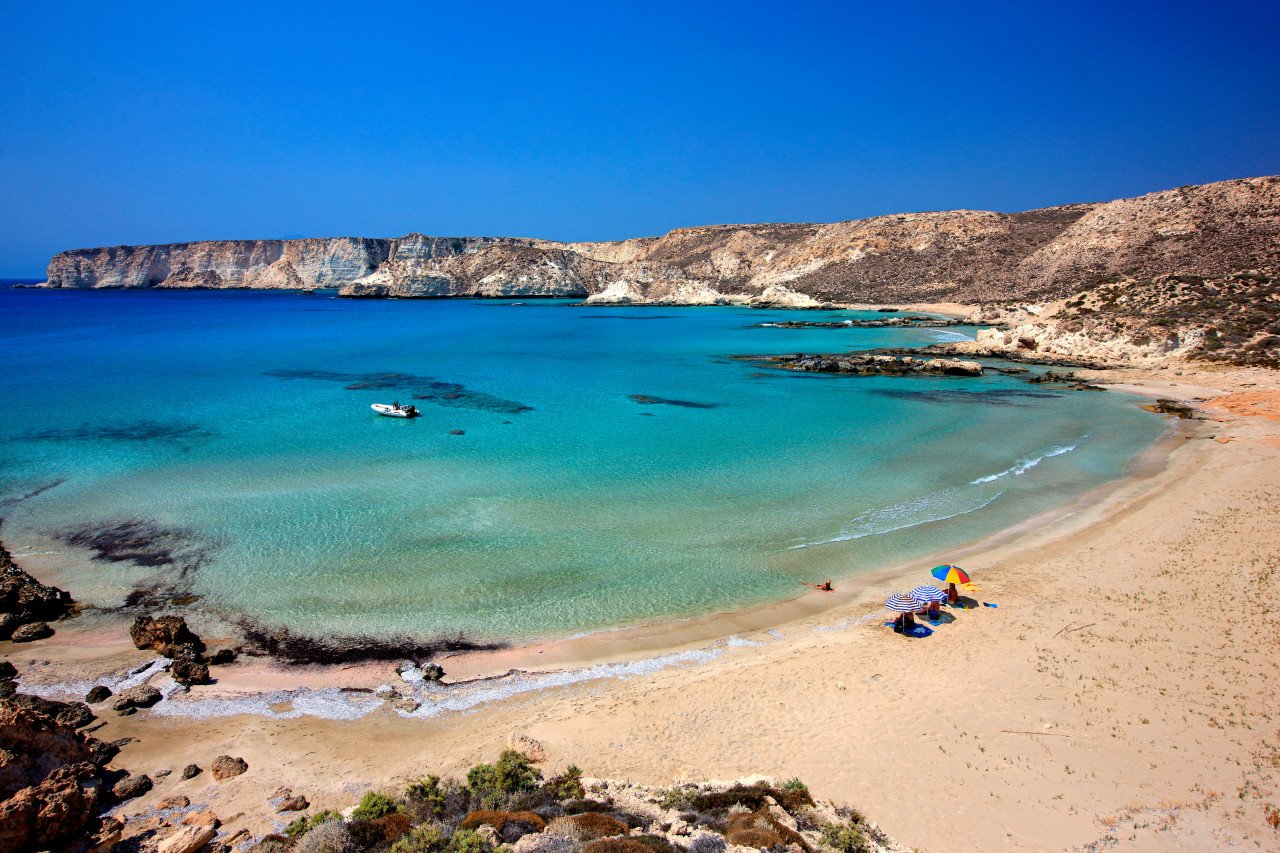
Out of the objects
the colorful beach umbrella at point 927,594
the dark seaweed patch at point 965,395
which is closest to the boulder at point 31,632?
the colorful beach umbrella at point 927,594

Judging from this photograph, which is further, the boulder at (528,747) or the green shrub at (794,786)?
the boulder at (528,747)

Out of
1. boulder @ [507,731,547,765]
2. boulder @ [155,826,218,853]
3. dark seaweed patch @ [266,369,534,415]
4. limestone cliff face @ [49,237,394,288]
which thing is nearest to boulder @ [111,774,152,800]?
boulder @ [155,826,218,853]

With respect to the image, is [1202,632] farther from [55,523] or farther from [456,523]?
[55,523]

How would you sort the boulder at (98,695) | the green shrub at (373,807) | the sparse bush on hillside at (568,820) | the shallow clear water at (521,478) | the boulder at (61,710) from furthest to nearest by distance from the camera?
the shallow clear water at (521,478)
the boulder at (98,695)
the boulder at (61,710)
the green shrub at (373,807)
the sparse bush on hillside at (568,820)

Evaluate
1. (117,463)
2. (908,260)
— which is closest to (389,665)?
(117,463)

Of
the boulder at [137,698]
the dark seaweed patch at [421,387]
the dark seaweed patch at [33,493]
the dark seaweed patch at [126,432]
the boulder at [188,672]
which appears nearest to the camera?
the boulder at [137,698]

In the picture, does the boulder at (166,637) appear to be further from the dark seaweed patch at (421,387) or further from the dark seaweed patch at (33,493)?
the dark seaweed patch at (421,387)
